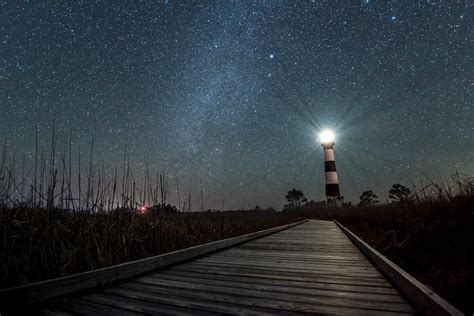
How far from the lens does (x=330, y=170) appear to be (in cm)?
2638

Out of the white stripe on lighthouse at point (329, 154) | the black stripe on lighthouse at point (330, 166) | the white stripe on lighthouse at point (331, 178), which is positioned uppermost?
the white stripe on lighthouse at point (329, 154)

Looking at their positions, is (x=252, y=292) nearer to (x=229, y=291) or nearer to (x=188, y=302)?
(x=229, y=291)

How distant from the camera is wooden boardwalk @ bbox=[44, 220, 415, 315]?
1789 mm

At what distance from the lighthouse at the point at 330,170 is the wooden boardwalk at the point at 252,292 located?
23.4 metres

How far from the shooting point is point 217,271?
114 inches

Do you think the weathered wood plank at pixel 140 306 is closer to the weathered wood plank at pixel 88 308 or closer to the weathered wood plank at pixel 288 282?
the weathered wood plank at pixel 88 308

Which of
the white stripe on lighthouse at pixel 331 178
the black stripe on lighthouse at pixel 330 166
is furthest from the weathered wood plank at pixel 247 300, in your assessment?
the black stripe on lighthouse at pixel 330 166

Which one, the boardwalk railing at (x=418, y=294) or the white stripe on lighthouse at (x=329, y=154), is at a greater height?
the white stripe on lighthouse at (x=329, y=154)

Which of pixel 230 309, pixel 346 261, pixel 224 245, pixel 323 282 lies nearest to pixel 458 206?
Result: pixel 346 261

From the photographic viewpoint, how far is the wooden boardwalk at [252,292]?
1789 millimetres

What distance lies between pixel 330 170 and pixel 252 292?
25844mm

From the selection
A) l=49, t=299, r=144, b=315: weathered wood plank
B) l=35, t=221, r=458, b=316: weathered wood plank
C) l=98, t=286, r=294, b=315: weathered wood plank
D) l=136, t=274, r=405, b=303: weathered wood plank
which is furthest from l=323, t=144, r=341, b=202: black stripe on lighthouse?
l=49, t=299, r=144, b=315: weathered wood plank

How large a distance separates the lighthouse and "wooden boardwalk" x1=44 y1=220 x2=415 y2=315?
23.4 m

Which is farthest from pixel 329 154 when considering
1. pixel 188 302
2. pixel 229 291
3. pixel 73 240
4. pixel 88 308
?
pixel 88 308
